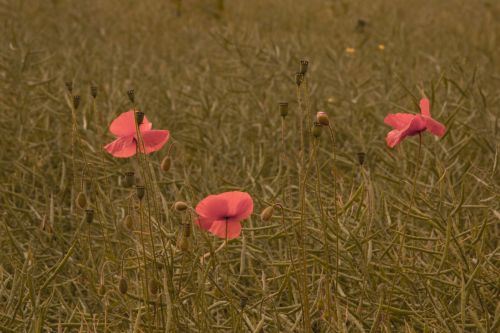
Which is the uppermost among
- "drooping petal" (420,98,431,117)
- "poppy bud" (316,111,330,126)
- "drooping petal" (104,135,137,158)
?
"poppy bud" (316,111,330,126)

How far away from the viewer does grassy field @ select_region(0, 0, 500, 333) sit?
3.37ft

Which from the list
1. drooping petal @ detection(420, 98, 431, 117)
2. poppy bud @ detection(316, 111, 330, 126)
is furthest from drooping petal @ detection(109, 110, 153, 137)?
drooping petal @ detection(420, 98, 431, 117)

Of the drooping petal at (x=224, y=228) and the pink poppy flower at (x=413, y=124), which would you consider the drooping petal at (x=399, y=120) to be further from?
the drooping petal at (x=224, y=228)

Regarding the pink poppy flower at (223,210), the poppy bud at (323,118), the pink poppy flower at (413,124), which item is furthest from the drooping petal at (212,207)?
the pink poppy flower at (413,124)

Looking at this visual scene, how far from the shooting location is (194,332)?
1.03 meters

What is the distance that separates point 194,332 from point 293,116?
1.29 metres

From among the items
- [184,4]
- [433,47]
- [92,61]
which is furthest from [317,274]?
[184,4]

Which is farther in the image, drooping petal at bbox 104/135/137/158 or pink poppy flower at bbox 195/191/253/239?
drooping petal at bbox 104/135/137/158

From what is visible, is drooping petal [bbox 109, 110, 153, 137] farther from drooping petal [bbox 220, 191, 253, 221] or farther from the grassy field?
drooping petal [bbox 220, 191, 253, 221]

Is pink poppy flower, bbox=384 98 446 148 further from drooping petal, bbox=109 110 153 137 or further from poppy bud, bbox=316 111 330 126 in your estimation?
drooping petal, bbox=109 110 153 137

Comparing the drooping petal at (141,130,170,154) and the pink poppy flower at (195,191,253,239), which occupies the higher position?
the drooping petal at (141,130,170,154)

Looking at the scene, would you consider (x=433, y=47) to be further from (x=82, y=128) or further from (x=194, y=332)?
(x=194, y=332)

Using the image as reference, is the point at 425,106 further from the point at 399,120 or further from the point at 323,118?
the point at 323,118

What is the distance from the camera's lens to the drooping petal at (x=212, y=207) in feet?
2.97
